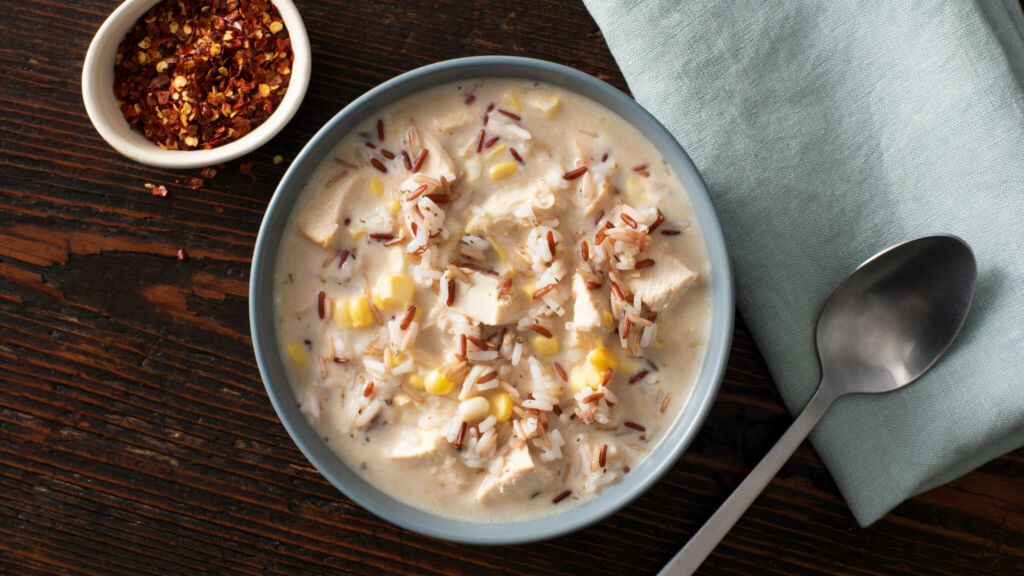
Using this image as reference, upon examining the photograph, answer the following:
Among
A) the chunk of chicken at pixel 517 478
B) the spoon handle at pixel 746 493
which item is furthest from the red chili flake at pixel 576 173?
the spoon handle at pixel 746 493

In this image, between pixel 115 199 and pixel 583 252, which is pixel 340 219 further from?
pixel 115 199

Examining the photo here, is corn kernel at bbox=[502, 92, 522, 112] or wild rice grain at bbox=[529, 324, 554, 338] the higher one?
corn kernel at bbox=[502, 92, 522, 112]

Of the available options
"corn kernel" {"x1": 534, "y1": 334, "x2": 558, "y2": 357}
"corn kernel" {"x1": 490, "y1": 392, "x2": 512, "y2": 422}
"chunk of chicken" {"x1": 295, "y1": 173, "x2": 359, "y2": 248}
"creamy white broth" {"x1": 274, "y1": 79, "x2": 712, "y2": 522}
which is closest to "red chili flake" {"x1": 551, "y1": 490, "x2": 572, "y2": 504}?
"creamy white broth" {"x1": 274, "y1": 79, "x2": 712, "y2": 522}

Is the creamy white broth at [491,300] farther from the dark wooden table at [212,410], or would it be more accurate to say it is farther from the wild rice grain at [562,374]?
the dark wooden table at [212,410]

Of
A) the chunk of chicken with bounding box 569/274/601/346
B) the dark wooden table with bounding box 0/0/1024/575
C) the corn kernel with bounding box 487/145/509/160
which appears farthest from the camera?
the dark wooden table with bounding box 0/0/1024/575

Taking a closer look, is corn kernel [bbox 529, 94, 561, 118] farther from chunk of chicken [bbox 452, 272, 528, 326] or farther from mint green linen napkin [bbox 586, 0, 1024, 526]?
chunk of chicken [bbox 452, 272, 528, 326]

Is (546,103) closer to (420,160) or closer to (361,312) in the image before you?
(420,160)

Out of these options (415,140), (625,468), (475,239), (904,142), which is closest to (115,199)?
(415,140)

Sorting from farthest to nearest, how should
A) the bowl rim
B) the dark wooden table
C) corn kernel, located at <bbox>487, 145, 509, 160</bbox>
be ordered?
the dark wooden table, the bowl rim, corn kernel, located at <bbox>487, 145, 509, 160</bbox>
